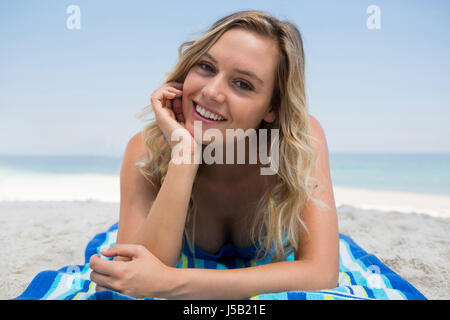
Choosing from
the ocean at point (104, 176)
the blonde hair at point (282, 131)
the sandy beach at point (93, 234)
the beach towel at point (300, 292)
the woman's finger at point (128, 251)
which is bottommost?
the ocean at point (104, 176)

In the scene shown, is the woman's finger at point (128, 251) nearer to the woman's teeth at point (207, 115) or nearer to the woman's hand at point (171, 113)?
the woman's hand at point (171, 113)

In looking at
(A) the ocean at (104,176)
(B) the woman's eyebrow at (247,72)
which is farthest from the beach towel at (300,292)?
(A) the ocean at (104,176)

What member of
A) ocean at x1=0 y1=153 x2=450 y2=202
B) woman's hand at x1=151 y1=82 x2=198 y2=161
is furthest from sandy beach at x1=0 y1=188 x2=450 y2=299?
ocean at x1=0 y1=153 x2=450 y2=202

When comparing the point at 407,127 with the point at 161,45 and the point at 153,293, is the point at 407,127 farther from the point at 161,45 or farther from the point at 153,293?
the point at 153,293

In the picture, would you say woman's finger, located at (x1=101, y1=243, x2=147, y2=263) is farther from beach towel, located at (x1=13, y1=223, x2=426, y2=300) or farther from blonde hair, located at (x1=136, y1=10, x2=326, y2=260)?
blonde hair, located at (x1=136, y1=10, x2=326, y2=260)

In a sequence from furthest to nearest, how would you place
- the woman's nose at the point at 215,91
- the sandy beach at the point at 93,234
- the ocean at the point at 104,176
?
1. the ocean at the point at 104,176
2. the sandy beach at the point at 93,234
3. the woman's nose at the point at 215,91

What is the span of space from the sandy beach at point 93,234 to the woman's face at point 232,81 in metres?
1.62

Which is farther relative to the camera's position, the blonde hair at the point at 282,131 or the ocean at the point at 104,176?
the ocean at the point at 104,176

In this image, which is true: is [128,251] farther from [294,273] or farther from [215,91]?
[215,91]

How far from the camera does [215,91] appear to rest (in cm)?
188

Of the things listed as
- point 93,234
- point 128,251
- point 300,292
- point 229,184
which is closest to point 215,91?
point 229,184

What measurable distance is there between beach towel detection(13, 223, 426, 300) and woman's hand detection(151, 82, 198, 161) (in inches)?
32.9

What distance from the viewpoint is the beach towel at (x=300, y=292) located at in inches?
64.3

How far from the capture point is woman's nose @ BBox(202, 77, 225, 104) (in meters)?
1.88
